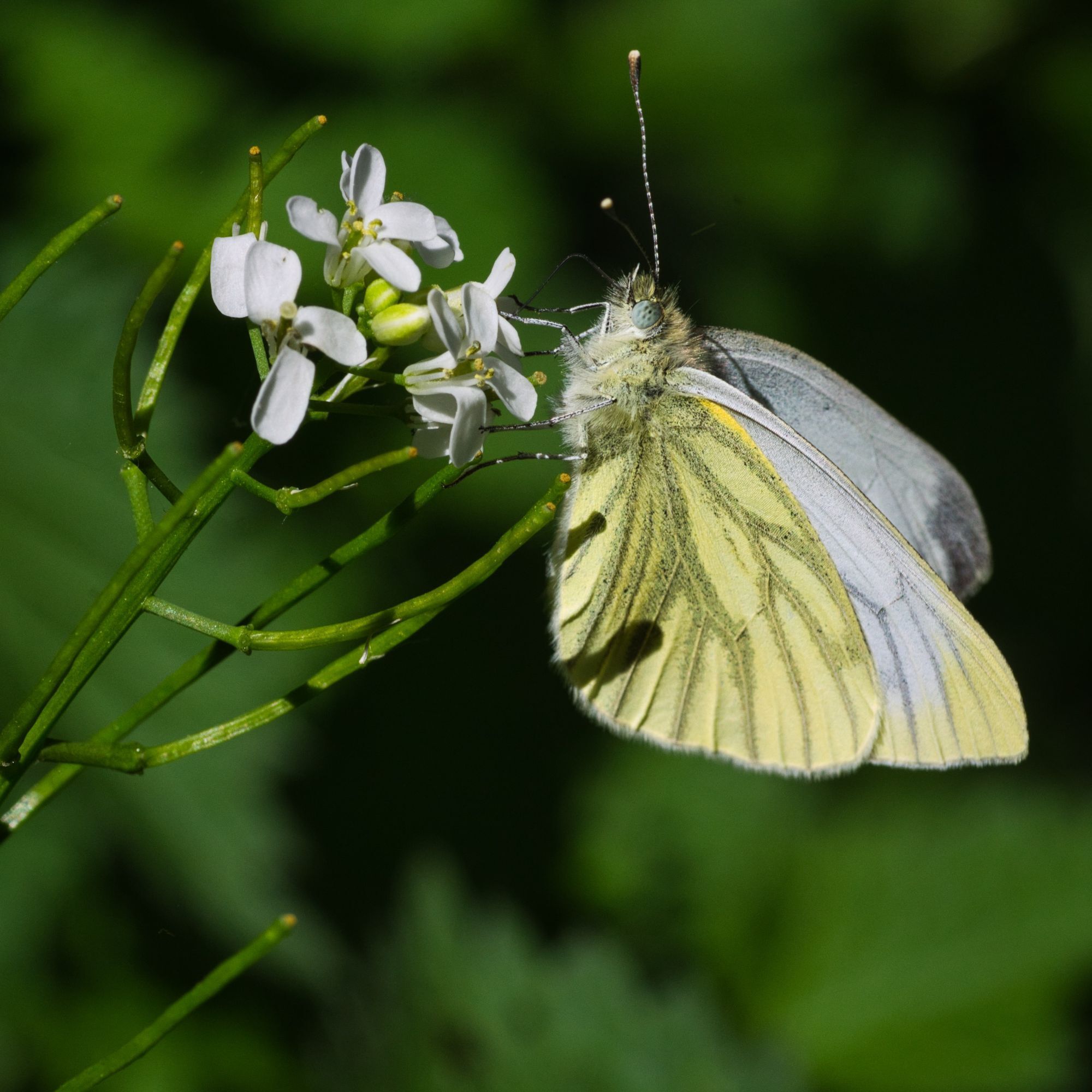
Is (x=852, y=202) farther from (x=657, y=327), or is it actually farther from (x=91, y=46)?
(x=91, y=46)

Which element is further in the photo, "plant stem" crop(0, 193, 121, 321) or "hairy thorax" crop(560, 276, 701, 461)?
"hairy thorax" crop(560, 276, 701, 461)

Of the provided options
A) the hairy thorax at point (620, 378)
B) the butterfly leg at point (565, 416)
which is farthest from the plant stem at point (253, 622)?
the hairy thorax at point (620, 378)

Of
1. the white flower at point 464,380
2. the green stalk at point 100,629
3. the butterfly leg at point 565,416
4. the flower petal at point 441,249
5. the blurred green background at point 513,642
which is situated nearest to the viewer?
the green stalk at point 100,629

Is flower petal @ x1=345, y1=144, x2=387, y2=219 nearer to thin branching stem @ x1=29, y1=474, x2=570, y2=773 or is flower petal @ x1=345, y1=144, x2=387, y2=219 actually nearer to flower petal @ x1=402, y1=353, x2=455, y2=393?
flower petal @ x1=402, y1=353, x2=455, y2=393

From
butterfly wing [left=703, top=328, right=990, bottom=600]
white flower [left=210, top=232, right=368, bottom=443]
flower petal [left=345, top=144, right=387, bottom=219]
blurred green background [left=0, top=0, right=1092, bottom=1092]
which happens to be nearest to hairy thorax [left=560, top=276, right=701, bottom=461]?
butterfly wing [left=703, top=328, right=990, bottom=600]

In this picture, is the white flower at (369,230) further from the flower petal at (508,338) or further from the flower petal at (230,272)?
the flower petal at (508,338)

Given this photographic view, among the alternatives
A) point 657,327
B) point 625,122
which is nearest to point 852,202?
point 625,122

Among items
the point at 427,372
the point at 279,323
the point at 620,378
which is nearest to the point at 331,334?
the point at 279,323
